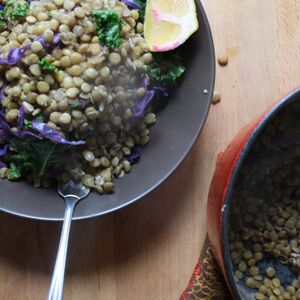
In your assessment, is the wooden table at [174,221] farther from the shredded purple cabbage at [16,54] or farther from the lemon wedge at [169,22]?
the shredded purple cabbage at [16,54]

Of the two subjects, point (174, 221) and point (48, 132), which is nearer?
point (48, 132)

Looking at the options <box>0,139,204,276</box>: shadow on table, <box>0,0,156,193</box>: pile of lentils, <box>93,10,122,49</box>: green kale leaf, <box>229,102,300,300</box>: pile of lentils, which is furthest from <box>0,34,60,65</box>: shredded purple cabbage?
<box>229,102,300,300</box>: pile of lentils

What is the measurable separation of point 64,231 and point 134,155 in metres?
0.23

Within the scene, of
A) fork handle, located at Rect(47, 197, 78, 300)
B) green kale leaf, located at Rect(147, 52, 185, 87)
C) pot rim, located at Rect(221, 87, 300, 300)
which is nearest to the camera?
pot rim, located at Rect(221, 87, 300, 300)

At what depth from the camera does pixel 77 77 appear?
1.13 metres

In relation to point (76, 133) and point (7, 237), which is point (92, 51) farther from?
point (7, 237)

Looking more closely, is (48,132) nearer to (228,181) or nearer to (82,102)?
(82,102)

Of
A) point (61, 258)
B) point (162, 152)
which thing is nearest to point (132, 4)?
point (162, 152)

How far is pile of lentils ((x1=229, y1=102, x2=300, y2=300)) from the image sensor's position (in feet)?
4.20

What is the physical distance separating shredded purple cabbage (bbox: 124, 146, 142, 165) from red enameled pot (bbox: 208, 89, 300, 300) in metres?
0.20

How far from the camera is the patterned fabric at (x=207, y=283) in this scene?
4.18 feet

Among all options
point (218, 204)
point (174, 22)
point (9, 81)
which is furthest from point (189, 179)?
point (9, 81)

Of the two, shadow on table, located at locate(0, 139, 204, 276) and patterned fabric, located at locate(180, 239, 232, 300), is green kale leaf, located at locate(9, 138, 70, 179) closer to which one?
shadow on table, located at locate(0, 139, 204, 276)

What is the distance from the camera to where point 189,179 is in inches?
52.4
